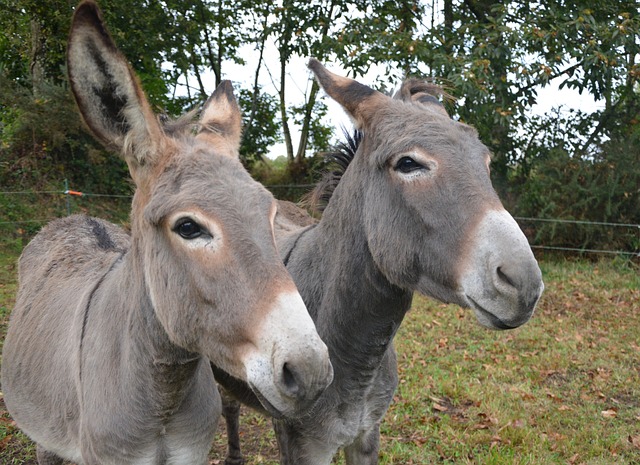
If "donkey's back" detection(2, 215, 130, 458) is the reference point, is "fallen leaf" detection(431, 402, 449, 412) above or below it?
below

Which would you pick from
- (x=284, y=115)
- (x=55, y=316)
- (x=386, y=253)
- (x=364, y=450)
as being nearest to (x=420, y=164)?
(x=386, y=253)

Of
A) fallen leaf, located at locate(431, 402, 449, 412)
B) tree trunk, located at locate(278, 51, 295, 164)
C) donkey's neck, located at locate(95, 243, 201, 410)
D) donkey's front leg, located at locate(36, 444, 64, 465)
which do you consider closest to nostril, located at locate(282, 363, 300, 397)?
donkey's neck, located at locate(95, 243, 201, 410)

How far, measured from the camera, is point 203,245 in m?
1.70

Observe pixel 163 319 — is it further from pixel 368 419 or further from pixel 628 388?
pixel 628 388

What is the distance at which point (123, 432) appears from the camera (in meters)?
2.06

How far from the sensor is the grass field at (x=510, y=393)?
4.19 m

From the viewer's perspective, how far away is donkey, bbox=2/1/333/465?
5.18 feet

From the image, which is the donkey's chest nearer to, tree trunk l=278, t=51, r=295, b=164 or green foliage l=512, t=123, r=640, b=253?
green foliage l=512, t=123, r=640, b=253

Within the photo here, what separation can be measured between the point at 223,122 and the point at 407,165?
818 millimetres

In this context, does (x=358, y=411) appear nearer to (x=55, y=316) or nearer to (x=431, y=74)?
(x=55, y=316)

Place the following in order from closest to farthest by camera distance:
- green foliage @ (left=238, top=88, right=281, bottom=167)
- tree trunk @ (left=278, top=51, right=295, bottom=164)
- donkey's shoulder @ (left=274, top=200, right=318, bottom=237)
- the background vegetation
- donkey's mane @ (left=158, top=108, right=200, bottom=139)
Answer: donkey's mane @ (left=158, top=108, right=200, bottom=139) → donkey's shoulder @ (left=274, top=200, right=318, bottom=237) → the background vegetation → green foliage @ (left=238, top=88, right=281, bottom=167) → tree trunk @ (left=278, top=51, right=295, bottom=164)

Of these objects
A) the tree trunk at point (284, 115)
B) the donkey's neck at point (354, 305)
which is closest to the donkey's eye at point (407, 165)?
the donkey's neck at point (354, 305)

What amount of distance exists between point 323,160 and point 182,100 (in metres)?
13.6

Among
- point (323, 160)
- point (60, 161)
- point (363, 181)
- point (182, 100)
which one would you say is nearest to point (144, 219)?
point (363, 181)
